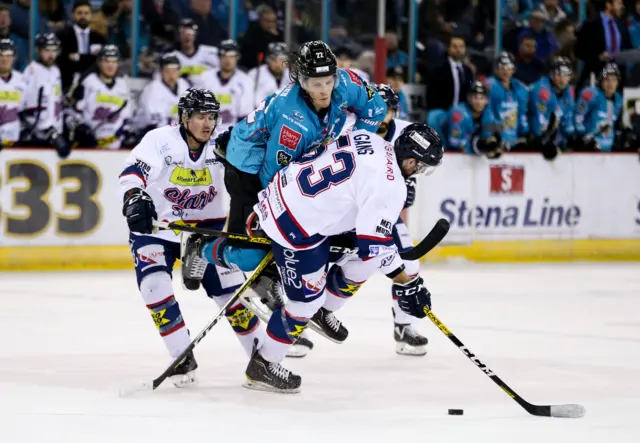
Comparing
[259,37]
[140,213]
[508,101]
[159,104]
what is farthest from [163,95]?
[140,213]

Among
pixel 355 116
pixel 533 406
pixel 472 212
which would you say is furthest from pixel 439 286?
pixel 533 406

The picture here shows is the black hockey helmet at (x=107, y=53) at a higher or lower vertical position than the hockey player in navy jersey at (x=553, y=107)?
higher

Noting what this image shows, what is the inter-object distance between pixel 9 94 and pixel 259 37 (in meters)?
2.40

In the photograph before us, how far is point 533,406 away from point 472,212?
5668 mm

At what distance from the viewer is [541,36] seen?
38.8 ft

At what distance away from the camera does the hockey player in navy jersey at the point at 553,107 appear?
431 inches

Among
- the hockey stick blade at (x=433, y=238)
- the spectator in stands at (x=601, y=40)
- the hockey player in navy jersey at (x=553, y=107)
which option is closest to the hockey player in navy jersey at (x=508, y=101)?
the hockey player in navy jersey at (x=553, y=107)

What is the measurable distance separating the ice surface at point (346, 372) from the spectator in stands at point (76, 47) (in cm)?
179

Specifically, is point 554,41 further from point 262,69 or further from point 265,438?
point 265,438

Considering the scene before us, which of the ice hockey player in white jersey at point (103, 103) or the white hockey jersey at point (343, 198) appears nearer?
the white hockey jersey at point (343, 198)

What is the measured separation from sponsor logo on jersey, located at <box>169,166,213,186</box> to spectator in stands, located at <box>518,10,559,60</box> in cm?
713

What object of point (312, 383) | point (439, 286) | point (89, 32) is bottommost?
point (439, 286)

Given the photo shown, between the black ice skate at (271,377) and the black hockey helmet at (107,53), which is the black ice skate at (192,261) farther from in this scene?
the black hockey helmet at (107,53)

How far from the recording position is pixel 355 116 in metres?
5.58
